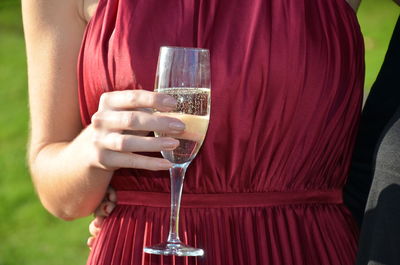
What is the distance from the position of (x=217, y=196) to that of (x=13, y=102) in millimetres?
8843

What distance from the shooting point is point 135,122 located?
2287 mm

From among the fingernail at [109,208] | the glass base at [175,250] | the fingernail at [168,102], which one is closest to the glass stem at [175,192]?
the glass base at [175,250]

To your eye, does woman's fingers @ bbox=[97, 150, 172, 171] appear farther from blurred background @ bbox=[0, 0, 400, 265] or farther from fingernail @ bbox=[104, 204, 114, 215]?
blurred background @ bbox=[0, 0, 400, 265]

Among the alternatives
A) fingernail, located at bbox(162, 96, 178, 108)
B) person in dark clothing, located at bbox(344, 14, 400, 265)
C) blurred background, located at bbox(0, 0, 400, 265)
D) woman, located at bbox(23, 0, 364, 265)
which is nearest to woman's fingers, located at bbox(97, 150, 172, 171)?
woman, located at bbox(23, 0, 364, 265)

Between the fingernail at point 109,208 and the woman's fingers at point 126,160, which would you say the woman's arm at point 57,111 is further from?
the woman's fingers at point 126,160

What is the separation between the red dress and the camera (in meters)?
2.65

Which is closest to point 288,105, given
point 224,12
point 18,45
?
point 224,12

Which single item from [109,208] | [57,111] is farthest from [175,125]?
[57,111]

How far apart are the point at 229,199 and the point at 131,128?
55cm

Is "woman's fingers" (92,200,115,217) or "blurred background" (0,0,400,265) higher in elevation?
"woman's fingers" (92,200,115,217)

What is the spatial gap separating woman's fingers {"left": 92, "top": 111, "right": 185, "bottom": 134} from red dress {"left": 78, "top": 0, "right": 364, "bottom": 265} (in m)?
0.31

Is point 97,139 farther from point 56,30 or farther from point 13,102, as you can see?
point 13,102

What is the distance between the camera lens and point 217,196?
2729mm

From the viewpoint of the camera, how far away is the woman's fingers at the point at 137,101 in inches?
88.0
